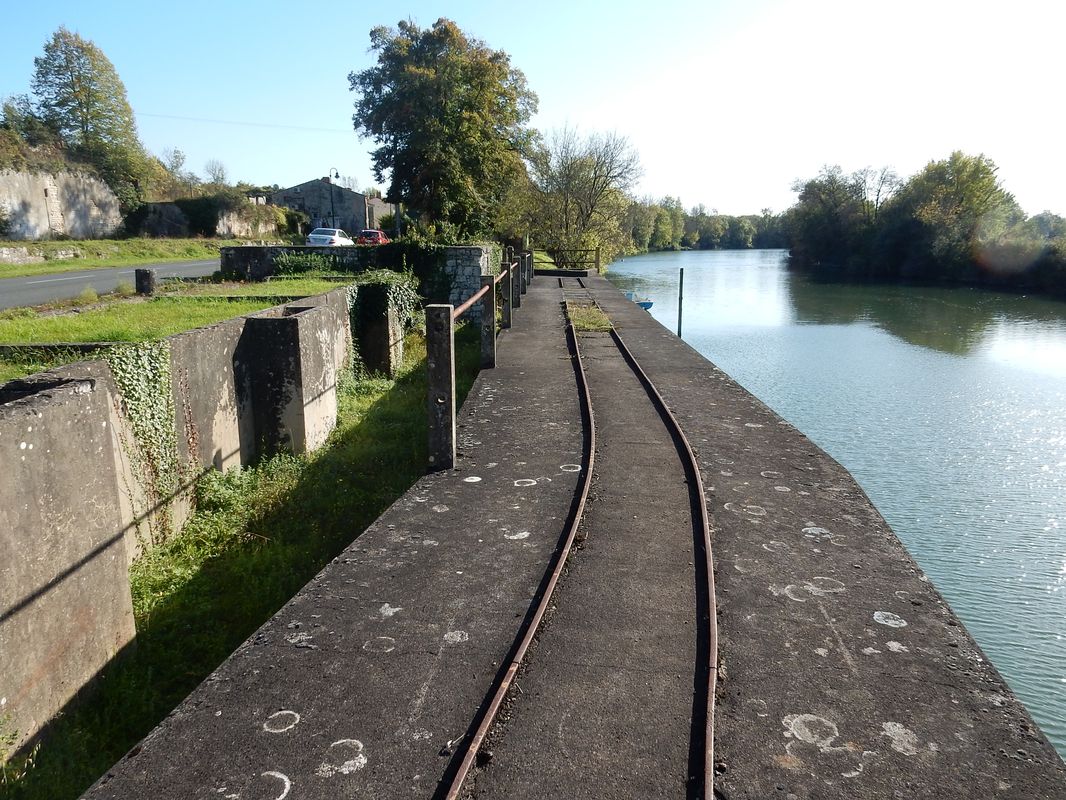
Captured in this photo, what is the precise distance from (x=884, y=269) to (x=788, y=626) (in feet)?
172

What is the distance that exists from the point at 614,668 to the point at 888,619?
149 centimetres

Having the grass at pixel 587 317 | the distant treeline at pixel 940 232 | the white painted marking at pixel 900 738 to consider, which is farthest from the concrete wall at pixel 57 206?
the distant treeline at pixel 940 232

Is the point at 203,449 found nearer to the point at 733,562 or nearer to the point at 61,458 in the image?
the point at 61,458

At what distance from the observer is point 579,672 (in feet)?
10.6

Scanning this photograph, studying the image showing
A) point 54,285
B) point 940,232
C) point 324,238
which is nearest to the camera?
point 54,285

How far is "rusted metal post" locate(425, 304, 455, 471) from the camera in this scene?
5.81 m

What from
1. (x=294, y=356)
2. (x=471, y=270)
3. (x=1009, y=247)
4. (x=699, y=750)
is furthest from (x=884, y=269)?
(x=699, y=750)

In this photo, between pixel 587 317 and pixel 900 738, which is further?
pixel 587 317

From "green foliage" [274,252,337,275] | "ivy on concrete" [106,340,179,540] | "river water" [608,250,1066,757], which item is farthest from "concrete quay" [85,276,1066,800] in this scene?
"green foliage" [274,252,337,275]

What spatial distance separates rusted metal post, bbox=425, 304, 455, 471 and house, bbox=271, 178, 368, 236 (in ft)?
173

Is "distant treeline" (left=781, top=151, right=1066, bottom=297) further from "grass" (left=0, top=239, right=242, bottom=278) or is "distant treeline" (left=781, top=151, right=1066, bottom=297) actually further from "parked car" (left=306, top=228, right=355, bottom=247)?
"grass" (left=0, top=239, right=242, bottom=278)

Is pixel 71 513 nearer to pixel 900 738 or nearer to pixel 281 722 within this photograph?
pixel 281 722

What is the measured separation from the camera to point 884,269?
164ft

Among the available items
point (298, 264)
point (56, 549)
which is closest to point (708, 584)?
point (56, 549)
